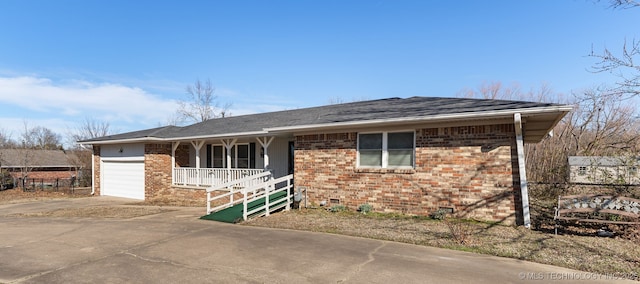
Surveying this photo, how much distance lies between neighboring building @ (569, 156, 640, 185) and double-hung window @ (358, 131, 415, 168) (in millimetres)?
5758

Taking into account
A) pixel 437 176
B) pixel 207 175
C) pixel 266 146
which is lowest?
pixel 207 175

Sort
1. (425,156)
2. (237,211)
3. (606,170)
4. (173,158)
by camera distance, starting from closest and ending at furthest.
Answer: (425,156) → (237,211) → (606,170) → (173,158)

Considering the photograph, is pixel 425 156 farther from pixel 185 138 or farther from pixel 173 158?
pixel 173 158

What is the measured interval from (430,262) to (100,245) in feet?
20.6

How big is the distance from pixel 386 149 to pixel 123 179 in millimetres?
Result: 14115

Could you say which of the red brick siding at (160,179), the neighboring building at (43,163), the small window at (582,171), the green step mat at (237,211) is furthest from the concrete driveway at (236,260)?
the neighboring building at (43,163)

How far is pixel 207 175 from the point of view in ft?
48.7

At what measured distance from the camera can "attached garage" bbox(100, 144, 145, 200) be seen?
53.2 ft

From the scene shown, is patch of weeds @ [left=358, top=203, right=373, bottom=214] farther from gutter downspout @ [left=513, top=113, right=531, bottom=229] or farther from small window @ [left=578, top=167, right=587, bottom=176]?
small window @ [left=578, top=167, right=587, bottom=176]

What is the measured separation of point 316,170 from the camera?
35.3ft

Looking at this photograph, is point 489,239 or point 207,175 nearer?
point 489,239

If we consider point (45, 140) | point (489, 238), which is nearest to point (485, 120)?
point (489, 238)

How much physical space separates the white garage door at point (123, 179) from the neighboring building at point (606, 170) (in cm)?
1803

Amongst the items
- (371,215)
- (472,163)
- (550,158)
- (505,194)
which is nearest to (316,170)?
(371,215)
